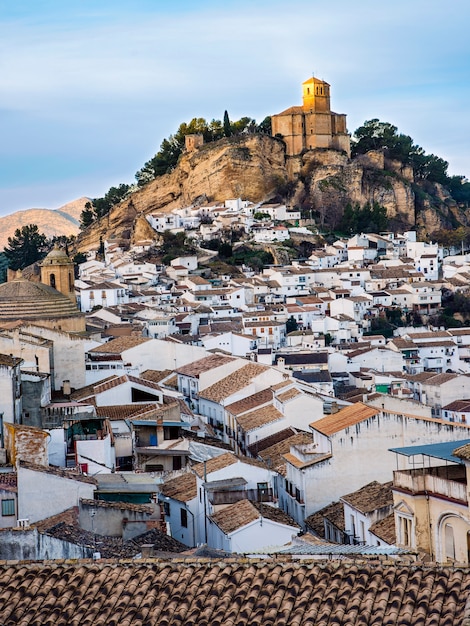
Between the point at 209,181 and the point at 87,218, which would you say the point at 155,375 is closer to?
the point at 209,181

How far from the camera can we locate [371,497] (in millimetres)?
23234

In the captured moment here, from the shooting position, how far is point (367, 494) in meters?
23.7

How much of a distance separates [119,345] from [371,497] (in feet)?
82.2

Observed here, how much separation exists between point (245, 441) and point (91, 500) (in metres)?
14.1

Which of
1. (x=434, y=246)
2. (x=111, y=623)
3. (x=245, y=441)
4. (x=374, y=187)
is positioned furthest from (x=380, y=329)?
(x=111, y=623)

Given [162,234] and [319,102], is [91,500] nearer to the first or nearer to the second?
[162,234]

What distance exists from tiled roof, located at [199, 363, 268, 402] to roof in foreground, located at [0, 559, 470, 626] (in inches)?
1059

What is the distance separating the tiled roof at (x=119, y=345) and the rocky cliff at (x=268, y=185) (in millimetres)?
52477

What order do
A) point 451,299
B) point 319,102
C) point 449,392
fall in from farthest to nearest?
point 319,102
point 451,299
point 449,392

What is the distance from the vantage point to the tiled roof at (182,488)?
25.1 metres

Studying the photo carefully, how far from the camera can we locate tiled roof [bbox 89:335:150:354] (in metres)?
45.9

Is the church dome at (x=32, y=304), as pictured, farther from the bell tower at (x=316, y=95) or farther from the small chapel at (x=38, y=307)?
the bell tower at (x=316, y=95)

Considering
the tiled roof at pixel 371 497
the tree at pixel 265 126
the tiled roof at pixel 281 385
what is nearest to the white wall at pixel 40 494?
the tiled roof at pixel 371 497

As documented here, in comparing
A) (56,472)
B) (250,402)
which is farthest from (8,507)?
(250,402)
